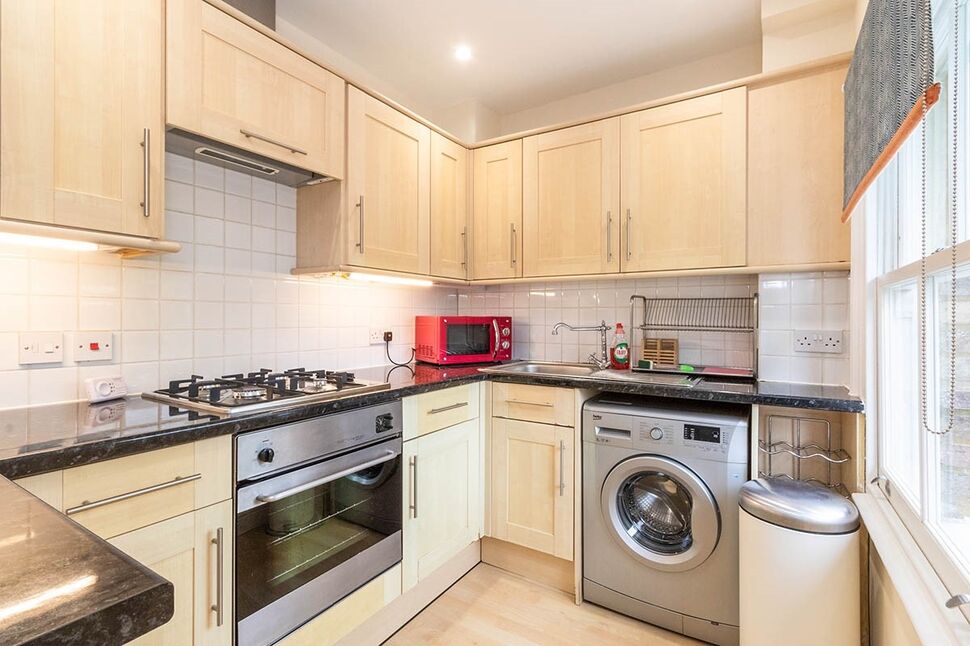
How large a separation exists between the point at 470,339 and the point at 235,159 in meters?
1.48

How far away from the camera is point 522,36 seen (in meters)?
2.29

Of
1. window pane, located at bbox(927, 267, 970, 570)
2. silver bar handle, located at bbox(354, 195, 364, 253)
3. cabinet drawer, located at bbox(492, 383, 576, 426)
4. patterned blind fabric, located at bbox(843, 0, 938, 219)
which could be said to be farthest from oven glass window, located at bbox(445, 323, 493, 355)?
window pane, located at bbox(927, 267, 970, 570)

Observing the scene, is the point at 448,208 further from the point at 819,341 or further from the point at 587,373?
the point at 819,341

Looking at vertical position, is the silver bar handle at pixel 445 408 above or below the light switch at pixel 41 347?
below

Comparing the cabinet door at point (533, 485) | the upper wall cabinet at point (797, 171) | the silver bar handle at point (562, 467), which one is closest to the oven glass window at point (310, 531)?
the cabinet door at point (533, 485)

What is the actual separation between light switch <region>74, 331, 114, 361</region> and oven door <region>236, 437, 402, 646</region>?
73 centimetres

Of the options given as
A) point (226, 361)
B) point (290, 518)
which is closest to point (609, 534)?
point (290, 518)

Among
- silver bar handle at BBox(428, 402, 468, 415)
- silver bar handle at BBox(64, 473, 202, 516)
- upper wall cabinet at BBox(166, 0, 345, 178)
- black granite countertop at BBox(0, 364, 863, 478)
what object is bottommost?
silver bar handle at BBox(64, 473, 202, 516)

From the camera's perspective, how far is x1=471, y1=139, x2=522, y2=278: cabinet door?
8.82 ft

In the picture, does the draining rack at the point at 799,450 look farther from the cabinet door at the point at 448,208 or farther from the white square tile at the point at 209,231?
the white square tile at the point at 209,231

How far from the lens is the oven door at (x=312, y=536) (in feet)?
4.41

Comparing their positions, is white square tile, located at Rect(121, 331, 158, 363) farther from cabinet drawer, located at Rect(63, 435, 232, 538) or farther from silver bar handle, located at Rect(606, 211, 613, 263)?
silver bar handle, located at Rect(606, 211, 613, 263)

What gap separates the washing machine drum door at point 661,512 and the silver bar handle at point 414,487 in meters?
0.79

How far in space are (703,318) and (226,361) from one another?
226 cm
